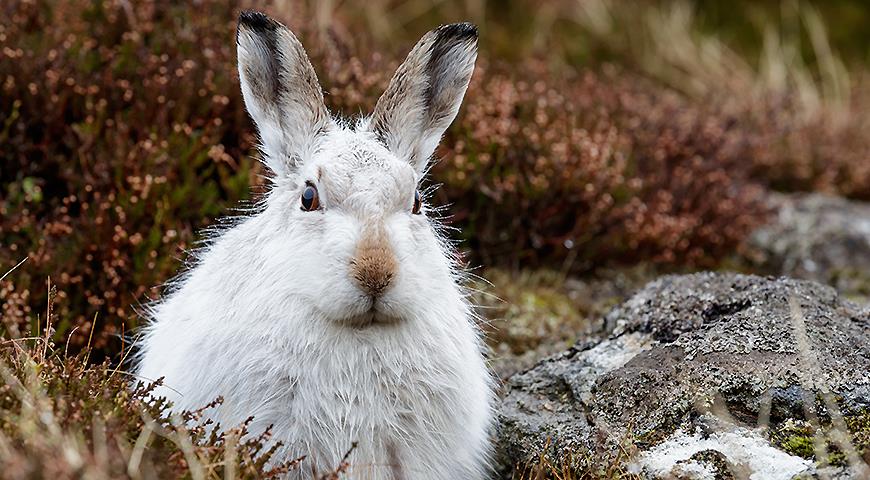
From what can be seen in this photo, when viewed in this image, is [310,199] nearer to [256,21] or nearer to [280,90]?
[280,90]

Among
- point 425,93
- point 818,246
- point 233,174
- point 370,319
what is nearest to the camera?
point 370,319

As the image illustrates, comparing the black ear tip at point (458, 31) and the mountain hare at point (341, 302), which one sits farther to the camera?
the black ear tip at point (458, 31)

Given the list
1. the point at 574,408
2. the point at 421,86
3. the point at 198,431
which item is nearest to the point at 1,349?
the point at 198,431

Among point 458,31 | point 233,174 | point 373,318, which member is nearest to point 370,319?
point 373,318

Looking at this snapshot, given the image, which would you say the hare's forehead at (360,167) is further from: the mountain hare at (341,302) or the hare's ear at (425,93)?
the hare's ear at (425,93)

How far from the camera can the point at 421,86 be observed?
411cm

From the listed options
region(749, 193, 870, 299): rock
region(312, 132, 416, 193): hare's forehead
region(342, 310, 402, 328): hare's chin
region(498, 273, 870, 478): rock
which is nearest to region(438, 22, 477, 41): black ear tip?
region(312, 132, 416, 193): hare's forehead

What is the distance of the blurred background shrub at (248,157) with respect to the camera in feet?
17.7

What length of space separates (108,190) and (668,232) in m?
3.57

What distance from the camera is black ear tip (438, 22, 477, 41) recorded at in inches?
161

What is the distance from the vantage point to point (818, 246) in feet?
25.3

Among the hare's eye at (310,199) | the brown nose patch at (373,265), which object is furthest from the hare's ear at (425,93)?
the brown nose patch at (373,265)

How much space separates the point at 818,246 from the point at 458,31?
4650mm

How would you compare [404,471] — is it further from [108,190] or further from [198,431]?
[108,190]
